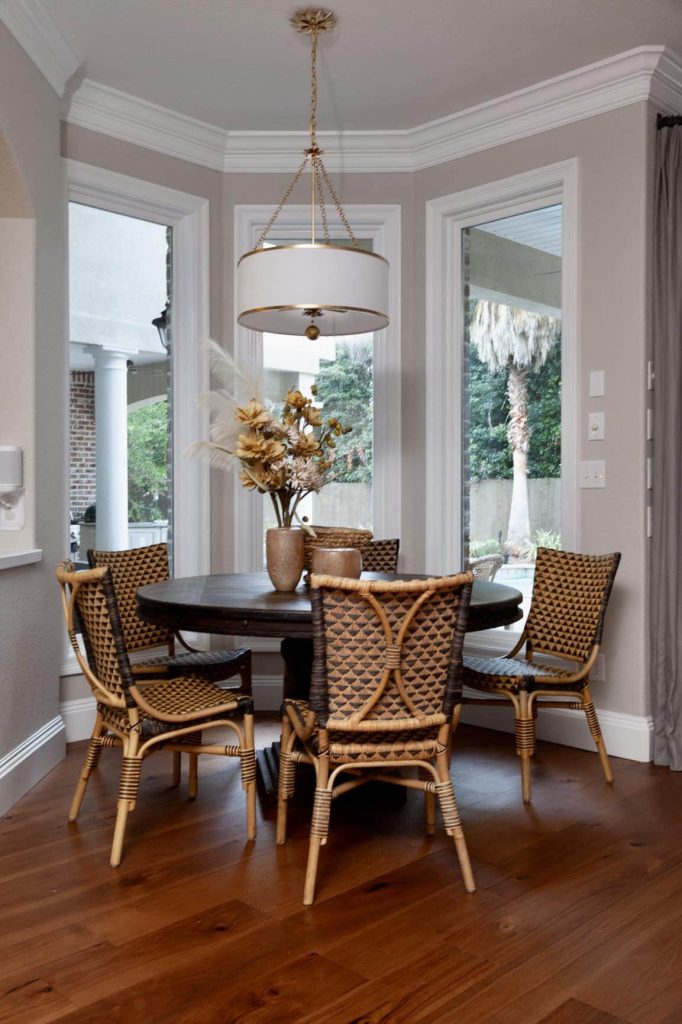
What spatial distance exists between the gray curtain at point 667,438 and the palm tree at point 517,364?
0.61 metres

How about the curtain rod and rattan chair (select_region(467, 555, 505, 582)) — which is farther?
rattan chair (select_region(467, 555, 505, 582))

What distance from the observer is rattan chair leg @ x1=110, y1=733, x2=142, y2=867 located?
260cm

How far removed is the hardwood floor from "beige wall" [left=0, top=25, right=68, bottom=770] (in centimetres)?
45

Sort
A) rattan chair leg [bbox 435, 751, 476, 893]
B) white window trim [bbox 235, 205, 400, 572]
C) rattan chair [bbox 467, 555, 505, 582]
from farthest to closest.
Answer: white window trim [bbox 235, 205, 400, 572] → rattan chair [bbox 467, 555, 505, 582] → rattan chair leg [bbox 435, 751, 476, 893]

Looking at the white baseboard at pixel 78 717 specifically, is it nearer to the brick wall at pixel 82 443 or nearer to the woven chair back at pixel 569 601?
the brick wall at pixel 82 443

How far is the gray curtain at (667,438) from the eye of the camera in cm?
372

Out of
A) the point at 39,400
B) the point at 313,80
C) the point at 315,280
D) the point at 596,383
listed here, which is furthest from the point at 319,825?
the point at 313,80

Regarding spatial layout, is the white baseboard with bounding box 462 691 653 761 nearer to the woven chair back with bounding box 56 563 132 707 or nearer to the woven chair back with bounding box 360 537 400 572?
the woven chair back with bounding box 360 537 400 572

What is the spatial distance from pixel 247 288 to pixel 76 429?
4.48ft

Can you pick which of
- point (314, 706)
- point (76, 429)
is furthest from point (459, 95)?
point (314, 706)

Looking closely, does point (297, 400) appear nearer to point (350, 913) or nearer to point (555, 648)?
point (555, 648)

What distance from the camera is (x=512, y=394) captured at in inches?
172

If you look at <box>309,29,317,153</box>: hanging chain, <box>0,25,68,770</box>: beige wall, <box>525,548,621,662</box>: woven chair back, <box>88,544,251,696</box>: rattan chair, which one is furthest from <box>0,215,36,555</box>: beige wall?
<box>525,548,621,662</box>: woven chair back

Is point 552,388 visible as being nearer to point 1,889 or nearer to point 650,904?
point 650,904
